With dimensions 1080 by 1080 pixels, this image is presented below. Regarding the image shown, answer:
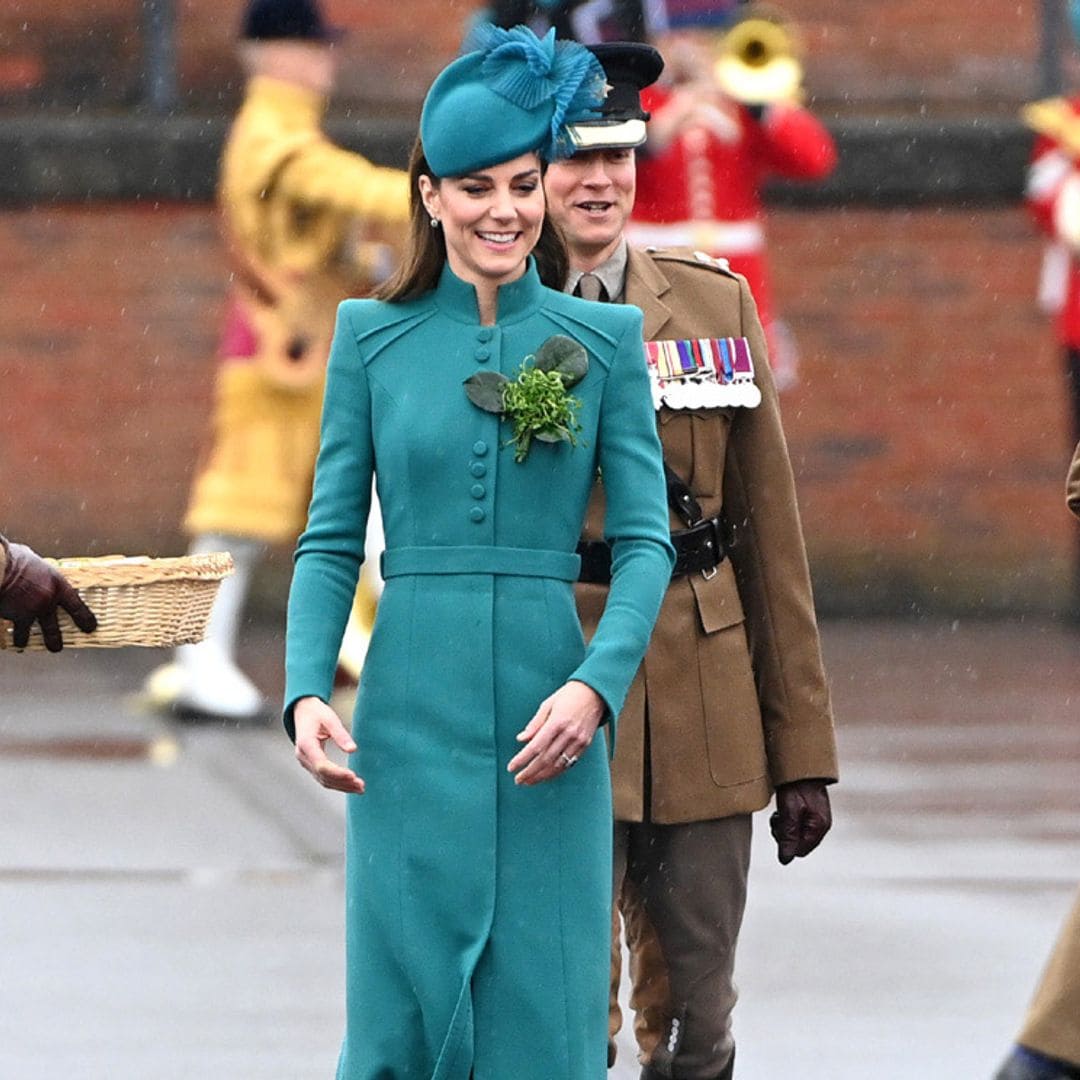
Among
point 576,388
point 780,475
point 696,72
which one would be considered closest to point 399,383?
point 576,388

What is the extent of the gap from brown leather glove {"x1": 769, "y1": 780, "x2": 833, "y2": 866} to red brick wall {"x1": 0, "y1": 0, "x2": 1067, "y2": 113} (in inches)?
319

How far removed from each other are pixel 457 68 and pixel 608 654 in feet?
2.69

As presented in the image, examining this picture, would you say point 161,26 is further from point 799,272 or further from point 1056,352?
point 1056,352

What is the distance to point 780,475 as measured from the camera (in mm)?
4641

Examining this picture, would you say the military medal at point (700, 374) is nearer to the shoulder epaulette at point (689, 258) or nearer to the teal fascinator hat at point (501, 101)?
the shoulder epaulette at point (689, 258)

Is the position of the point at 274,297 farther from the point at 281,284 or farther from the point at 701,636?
the point at 701,636

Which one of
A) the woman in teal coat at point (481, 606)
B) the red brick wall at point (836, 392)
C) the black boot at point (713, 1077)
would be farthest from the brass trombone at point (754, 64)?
the woman in teal coat at point (481, 606)

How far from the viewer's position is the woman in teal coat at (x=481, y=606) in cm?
387

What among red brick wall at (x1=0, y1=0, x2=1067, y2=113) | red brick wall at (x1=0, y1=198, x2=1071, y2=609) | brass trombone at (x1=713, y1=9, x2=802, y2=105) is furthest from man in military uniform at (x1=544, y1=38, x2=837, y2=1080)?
red brick wall at (x1=0, y1=0, x2=1067, y2=113)

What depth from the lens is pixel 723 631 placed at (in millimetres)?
4660

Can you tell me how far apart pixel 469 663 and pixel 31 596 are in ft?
2.69

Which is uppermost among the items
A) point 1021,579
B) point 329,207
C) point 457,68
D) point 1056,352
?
point 457,68

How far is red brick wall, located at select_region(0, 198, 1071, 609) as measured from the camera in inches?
467

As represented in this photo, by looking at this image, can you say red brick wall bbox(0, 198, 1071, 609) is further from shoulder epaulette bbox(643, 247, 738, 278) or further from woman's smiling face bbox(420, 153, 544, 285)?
woman's smiling face bbox(420, 153, 544, 285)
